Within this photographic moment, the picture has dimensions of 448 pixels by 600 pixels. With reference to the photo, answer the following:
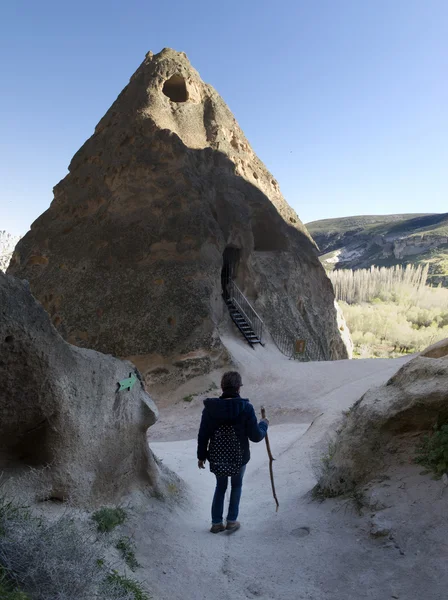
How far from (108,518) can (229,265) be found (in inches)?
523

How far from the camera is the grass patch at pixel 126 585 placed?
8.56 feet

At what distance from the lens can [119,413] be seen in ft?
Result: 14.6

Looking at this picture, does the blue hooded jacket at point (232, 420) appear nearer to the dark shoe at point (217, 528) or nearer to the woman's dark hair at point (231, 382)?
the woman's dark hair at point (231, 382)

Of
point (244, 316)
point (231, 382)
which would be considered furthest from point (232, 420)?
point (244, 316)

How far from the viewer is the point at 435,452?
390 centimetres

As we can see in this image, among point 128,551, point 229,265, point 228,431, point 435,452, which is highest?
point 229,265

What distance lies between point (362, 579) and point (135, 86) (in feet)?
56.1

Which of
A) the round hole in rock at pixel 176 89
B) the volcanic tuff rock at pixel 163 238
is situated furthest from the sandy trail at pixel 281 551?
the round hole in rock at pixel 176 89

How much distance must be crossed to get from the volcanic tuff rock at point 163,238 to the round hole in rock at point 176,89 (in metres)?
0.04

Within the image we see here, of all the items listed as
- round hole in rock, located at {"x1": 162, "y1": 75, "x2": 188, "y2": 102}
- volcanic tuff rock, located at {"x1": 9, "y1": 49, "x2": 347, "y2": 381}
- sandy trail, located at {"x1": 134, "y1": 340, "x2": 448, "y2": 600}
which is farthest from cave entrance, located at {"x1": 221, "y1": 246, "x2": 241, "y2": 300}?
sandy trail, located at {"x1": 134, "y1": 340, "x2": 448, "y2": 600}

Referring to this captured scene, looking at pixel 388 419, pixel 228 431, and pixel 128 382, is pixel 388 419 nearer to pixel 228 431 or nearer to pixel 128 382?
pixel 228 431

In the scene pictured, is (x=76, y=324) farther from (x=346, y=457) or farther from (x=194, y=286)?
(x=346, y=457)

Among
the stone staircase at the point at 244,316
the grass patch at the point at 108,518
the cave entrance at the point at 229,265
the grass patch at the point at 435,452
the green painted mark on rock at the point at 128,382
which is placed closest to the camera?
the grass patch at the point at 108,518

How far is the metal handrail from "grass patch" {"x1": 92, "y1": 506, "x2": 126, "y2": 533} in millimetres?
11567
